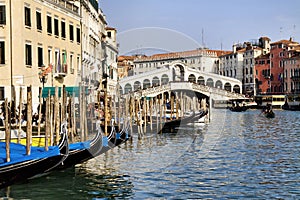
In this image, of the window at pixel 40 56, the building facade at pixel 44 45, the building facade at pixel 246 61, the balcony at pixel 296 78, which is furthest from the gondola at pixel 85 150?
the building facade at pixel 246 61

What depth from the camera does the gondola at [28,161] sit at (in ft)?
20.6

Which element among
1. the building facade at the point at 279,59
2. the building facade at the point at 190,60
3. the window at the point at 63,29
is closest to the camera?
the window at the point at 63,29

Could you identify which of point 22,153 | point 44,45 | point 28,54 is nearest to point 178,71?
point 44,45

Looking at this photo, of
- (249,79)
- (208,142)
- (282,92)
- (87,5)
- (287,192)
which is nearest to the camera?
(287,192)

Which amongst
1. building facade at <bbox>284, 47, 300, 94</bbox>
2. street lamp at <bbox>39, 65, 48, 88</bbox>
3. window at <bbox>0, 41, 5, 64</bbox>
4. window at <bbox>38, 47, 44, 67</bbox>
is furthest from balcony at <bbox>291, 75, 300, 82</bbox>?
window at <bbox>0, 41, 5, 64</bbox>

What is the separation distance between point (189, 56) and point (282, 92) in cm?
1301

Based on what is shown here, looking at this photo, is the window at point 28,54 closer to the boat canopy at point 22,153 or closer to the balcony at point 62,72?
the balcony at point 62,72

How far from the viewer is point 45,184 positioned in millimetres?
7047

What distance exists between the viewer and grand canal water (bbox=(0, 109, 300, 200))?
21.6ft

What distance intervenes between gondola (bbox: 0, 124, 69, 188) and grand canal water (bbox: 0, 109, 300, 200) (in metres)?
0.21

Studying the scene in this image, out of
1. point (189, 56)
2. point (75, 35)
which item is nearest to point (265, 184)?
point (75, 35)

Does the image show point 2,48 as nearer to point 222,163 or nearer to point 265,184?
point 222,163

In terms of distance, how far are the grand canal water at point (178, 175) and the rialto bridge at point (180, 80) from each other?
2334 cm

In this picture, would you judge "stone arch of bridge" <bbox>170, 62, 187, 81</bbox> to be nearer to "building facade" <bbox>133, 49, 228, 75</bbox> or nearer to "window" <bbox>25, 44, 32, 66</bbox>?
"building facade" <bbox>133, 49, 228, 75</bbox>
